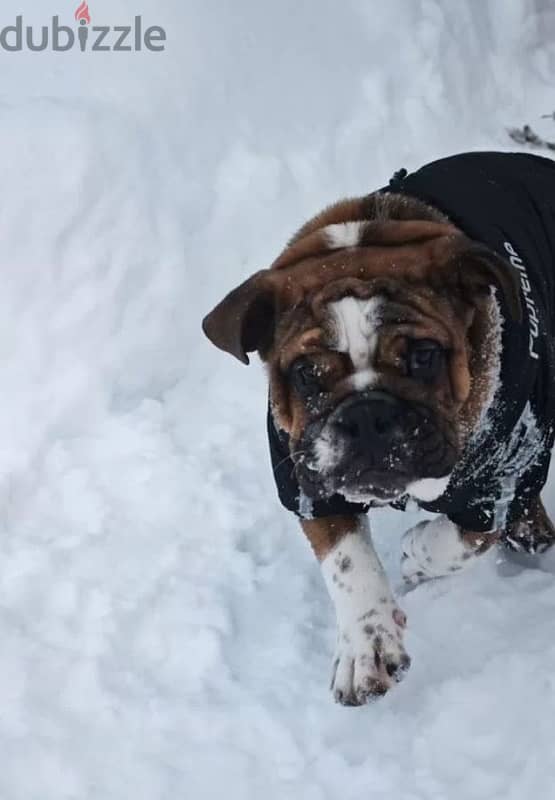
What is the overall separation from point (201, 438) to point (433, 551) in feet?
4.45

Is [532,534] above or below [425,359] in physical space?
below

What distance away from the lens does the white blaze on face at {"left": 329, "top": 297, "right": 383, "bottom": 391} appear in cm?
325

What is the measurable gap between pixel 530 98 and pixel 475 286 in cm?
353

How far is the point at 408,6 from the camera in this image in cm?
632

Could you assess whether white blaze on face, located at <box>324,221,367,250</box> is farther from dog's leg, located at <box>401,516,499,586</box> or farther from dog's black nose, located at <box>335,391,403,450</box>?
dog's leg, located at <box>401,516,499,586</box>

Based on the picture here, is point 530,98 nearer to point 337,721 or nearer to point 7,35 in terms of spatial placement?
point 7,35

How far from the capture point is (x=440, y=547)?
3857 millimetres

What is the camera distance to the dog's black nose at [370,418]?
313 centimetres

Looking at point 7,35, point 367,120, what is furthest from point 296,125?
point 7,35

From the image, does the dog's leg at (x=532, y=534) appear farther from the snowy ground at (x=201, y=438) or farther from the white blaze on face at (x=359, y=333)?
the white blaze on face at (x=359, y=333)

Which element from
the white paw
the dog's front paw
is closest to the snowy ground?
the white paw

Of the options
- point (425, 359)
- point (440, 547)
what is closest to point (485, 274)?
point (425, 359)

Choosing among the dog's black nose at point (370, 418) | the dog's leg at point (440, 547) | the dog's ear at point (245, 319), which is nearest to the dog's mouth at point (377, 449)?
the dog's black nose at point (370, 418)

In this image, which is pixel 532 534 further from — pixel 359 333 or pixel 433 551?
pixel 359 333
